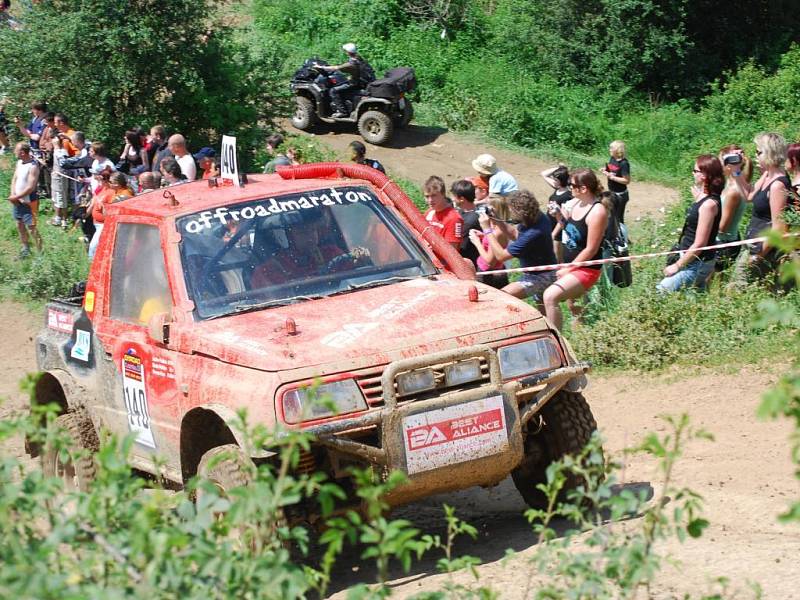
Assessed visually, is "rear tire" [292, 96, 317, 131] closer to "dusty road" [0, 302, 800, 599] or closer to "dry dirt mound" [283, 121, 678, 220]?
"dry dirt mound" [283, 121, 678, 220]

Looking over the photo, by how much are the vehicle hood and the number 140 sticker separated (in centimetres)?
65

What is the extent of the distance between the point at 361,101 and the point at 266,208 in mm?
15278

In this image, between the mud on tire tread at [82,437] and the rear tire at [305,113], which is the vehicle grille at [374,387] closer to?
the mud on tire tread at [82,437]

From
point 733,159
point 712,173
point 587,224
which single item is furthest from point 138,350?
point 733,159

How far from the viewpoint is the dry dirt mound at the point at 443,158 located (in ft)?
64.6

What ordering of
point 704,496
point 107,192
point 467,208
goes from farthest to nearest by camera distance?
1. point 107,192
2. point 467,208
3. point 704,496

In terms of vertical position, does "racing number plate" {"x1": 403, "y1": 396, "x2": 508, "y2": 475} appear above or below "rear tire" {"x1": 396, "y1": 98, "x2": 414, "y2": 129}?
below

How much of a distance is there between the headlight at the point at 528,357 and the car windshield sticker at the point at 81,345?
2.70 meters

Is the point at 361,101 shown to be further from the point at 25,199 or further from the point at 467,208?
the point at 467,208

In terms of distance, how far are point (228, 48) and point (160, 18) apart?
4.70 ft

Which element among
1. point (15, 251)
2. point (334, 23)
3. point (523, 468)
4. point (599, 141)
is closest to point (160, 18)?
point (15, 251)

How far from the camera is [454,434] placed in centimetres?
569

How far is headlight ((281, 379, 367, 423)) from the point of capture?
547cm

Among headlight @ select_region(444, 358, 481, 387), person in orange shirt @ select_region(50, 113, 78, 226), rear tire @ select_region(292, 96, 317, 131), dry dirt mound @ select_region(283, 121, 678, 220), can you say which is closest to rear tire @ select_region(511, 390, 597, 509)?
headlight @ select_region(444, 358, 481, 387)
